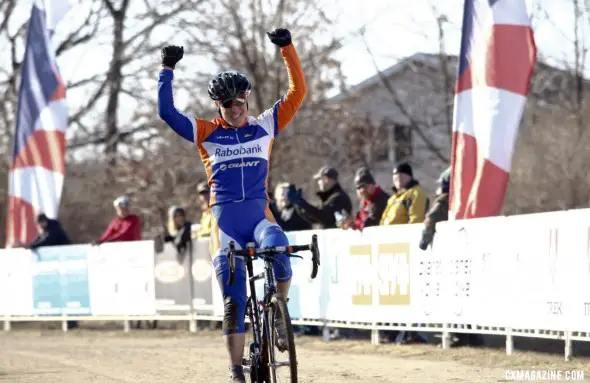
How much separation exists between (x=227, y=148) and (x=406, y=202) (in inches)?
238

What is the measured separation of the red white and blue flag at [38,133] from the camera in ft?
76.3

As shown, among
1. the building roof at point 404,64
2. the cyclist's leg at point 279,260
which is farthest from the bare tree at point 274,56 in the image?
the cyclist's leg at point 279,260

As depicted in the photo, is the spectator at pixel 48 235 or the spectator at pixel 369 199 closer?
the spectator at pixel 369 199

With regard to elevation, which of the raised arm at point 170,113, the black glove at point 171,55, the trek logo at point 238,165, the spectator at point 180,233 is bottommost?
the spectator at point 180,233

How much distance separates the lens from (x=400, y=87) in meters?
42.4

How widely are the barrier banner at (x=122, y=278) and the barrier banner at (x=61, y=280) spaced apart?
217 mm

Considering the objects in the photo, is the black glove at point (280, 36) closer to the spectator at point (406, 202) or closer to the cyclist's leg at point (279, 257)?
the cyclist's leg at point (279, 257)

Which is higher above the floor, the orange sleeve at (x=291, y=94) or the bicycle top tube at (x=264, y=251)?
the orange sleeve at (x=291, y=94)

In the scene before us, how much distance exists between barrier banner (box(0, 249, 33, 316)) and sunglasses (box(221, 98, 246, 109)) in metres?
13.5

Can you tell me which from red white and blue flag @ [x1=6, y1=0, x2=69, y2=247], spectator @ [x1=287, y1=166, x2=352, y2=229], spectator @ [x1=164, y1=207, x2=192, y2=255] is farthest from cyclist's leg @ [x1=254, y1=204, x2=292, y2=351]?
red white and blue flag @ [x1=6, y1=0, x2=69, y2=247]

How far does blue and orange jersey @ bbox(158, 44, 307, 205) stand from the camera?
9109mm

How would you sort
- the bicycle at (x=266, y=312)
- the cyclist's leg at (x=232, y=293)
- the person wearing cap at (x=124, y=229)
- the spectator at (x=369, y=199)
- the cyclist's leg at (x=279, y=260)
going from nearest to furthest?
the bicycle at (x=266, y=312) < the cyclist's leg at (x=279, y=260) < the cyclist's leg at (x=232, y=293) < the spectator at (x=369, y=199) < the person wearing cap at (x=124, y=229)

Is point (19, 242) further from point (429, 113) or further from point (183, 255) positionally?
point (429, 113)

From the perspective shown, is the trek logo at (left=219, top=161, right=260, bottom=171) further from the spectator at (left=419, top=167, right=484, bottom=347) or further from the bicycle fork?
the spectator at (left=419, top=167, right=484, bottom=347)
